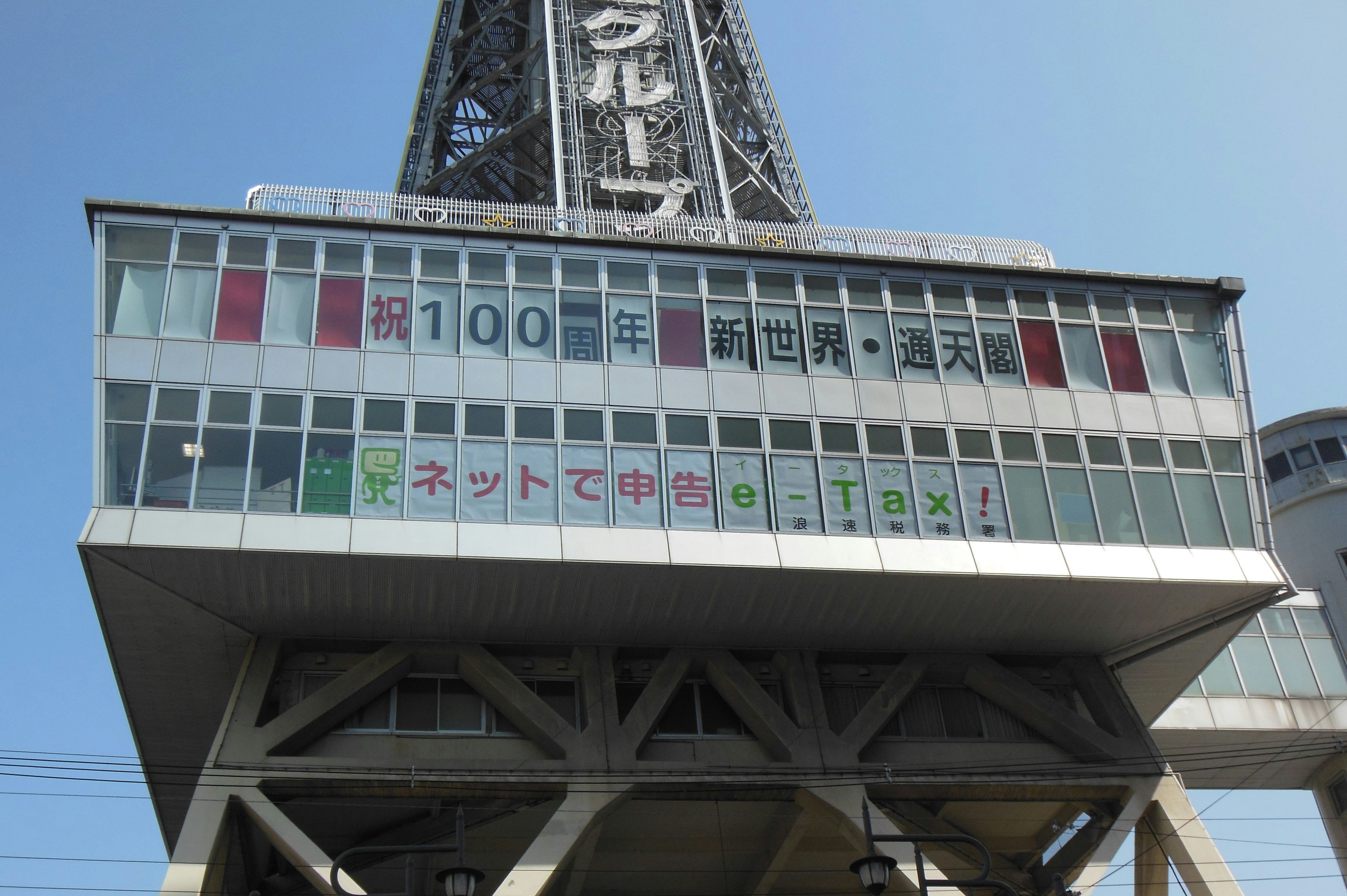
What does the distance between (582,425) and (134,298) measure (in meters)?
9.40

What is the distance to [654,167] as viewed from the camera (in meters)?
49.4

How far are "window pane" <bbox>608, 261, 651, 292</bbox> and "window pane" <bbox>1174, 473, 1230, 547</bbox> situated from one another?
12261 millimetres

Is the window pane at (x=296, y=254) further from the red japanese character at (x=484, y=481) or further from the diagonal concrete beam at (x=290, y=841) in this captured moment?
the diagonal concrete beam at (x=290, y=841)

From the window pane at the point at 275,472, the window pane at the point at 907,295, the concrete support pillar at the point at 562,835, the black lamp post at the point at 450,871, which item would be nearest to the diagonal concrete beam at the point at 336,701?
the window pane at the point at 275,472

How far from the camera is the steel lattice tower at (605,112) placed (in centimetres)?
4869

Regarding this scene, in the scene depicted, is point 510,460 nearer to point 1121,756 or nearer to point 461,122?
point 1121,756

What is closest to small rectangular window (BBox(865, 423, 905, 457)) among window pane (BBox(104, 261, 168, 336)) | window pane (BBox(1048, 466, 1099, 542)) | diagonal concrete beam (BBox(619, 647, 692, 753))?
window pane (BBox(1048, 466, 1099, 542))

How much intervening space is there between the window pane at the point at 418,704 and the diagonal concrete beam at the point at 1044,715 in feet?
38.9

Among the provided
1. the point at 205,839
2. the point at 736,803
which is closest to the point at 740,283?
the point at 736,803

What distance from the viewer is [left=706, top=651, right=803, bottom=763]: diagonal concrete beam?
94.3ft

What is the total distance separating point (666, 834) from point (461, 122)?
36.9 metres

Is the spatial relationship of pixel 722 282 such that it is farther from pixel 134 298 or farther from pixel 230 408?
pixel 134 298

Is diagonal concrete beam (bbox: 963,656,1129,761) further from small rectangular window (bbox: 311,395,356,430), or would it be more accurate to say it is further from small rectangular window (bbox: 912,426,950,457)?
small rectangular window (bbox: 311,395,356,430)

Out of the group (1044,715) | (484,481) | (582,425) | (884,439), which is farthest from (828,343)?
(1044,715)
